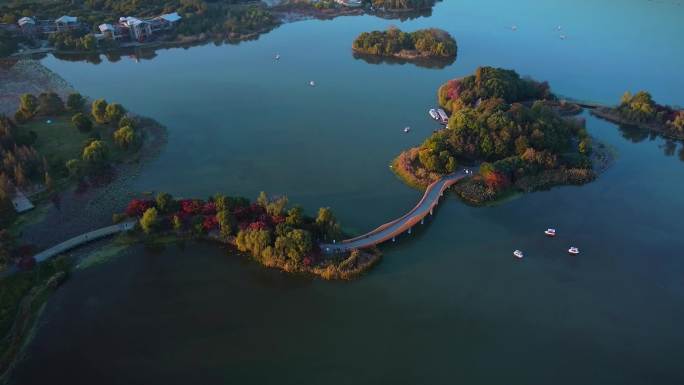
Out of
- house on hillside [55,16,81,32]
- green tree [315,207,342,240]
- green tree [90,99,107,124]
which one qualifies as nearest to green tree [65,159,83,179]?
green tree [90,99,107,124]

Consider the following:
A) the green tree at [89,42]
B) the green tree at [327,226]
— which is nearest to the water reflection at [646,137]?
the green tree at [327,226]

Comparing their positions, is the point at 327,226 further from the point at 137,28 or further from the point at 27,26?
the point at 27,26

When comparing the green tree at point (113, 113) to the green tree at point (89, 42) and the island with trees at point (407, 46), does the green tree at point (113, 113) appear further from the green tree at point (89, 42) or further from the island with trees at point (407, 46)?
the island with trees at point (407, 46)

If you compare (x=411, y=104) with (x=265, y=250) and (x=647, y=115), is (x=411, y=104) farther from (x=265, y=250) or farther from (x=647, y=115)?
(x=265, y=250)

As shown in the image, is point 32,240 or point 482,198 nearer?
point 32,240

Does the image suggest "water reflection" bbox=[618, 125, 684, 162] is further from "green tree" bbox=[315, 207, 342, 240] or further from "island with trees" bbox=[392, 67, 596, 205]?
"green tree" bbox=[315, 207, 342, 240]

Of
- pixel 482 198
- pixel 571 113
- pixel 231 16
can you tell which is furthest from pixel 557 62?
pixel 231 16
